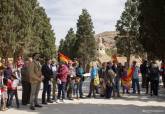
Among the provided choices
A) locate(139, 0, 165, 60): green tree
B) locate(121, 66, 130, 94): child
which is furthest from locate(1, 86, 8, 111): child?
locate(121, 66, 130, 94): child

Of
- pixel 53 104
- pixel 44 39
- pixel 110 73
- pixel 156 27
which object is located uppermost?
pixel 44 39

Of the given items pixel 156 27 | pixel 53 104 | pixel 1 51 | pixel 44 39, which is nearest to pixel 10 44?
pixel 1 51

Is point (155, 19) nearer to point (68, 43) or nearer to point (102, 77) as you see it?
point (102, 77)

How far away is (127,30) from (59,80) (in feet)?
186

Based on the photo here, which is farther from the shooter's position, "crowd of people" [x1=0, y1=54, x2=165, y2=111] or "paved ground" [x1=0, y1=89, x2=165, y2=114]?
"crowd of people" [x1=0, y1=54, x2=165, y2=111]

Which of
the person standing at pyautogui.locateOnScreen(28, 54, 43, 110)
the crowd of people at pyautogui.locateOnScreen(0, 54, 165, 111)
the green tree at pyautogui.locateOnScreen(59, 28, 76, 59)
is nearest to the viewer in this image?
the person standing at pyautogui.locateOnScreen(28, 54, 43, 110)

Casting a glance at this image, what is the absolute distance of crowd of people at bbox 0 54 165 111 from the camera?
17.3m

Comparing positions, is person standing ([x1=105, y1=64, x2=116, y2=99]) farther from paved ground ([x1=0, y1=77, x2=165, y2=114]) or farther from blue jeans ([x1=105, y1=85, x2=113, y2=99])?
paved ground ([x1=0, y1=77, x2=165, y2=114])

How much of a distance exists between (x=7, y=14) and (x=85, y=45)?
36342mm

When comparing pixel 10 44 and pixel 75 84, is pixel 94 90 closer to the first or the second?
pixel 75 84

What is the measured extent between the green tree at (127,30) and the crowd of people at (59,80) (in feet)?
154

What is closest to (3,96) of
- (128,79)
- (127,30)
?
(128,79)

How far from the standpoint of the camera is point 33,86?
56.5 feet

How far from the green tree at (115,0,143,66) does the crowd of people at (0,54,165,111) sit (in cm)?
4686
